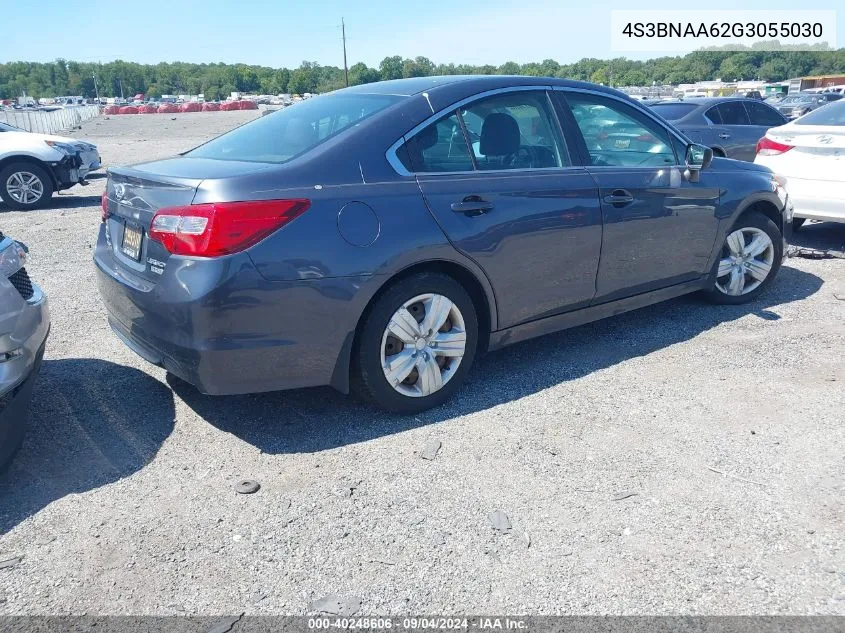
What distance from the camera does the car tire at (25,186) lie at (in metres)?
11.2

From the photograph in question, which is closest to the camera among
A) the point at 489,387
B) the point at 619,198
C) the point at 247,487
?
the point at 247,487

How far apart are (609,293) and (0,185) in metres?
10.3

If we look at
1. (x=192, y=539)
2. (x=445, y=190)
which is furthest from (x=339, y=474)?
(x=445, y=190)

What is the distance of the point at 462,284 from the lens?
12.9 ft

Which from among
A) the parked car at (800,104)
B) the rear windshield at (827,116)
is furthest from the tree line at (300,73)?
the rear windshield at (827,116)

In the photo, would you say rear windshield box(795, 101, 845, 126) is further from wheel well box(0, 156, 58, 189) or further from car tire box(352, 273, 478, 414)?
wheel well box(0, 156, 58, 189)

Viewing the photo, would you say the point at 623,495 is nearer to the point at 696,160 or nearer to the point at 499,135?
the point at 499,135

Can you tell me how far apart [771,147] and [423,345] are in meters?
5.44

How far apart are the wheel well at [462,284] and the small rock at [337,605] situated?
1353 millimetres

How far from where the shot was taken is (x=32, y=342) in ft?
11.0

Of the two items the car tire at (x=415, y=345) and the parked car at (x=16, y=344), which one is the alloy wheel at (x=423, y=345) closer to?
the car tire at (x=415, y=345)

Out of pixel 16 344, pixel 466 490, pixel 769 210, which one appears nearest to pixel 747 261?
pixel 769 210

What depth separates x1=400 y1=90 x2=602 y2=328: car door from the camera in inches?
148

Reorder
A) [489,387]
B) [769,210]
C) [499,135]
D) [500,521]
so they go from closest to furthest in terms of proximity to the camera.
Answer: [500,521] → [499,135] → [489,387] → [769,210]
